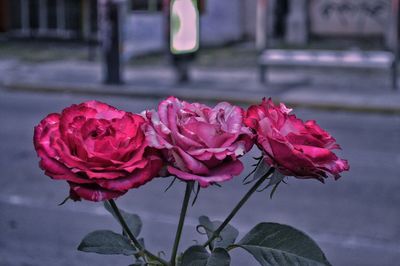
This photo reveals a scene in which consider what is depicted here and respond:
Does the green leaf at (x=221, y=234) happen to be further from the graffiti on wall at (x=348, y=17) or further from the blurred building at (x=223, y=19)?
the graffiti on wall at (x=348, y=17)

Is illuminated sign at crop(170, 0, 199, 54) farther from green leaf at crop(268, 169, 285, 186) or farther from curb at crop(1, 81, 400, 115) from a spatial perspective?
green leaf at crop(268, 169, 285, 186)

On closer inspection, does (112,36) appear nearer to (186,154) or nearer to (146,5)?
(146,5)

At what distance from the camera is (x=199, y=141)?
5.05 feet

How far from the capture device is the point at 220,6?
23.8 metres

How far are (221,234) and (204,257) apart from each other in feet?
0.66

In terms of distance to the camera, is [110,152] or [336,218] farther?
[336,218]

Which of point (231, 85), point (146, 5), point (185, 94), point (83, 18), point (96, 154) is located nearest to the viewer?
point (96, 154)

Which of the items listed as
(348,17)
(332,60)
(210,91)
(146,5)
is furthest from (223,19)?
(210,91)

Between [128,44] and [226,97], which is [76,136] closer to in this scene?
[226,97]

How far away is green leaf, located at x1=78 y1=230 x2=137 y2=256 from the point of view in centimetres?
166

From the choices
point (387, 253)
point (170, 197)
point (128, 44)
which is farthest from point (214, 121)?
point (128, 44)

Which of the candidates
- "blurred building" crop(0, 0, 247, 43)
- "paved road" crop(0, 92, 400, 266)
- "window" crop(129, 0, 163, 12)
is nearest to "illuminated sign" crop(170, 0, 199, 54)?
"paved road" crop(0, 92, 400, 266)

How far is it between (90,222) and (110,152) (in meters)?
5.10

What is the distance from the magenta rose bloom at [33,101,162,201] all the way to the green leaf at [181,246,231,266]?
198 mm
